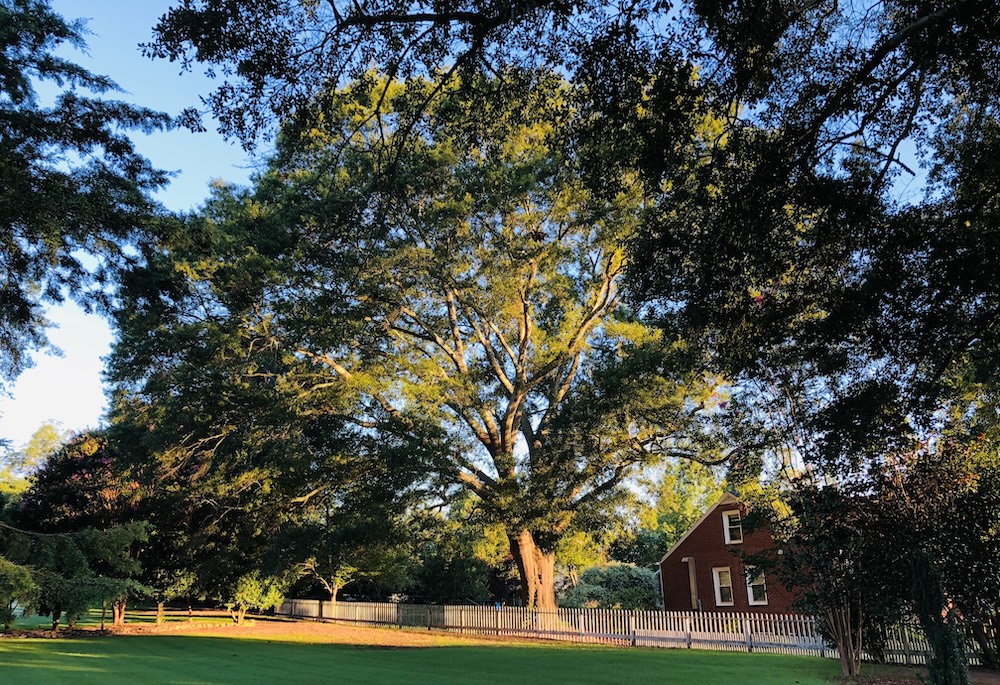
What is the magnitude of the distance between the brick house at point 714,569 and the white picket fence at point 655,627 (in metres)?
9.02

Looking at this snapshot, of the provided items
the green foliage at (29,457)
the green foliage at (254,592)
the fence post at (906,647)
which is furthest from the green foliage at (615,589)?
the green foliage at (29,457)

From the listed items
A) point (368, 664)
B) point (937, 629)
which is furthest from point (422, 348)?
point (937, 629)

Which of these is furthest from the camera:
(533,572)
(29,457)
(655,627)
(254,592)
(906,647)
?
(29,457)

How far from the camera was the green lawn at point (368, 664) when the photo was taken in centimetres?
1113

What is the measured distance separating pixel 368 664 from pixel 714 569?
20736 millimetres

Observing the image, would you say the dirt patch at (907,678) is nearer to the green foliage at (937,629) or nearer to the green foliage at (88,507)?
the green foliage at (937,629)

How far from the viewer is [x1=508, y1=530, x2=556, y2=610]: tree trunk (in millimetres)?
23109

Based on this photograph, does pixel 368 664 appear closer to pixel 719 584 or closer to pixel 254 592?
pixel 254 592

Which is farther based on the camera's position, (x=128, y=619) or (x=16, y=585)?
(x=128, y=619)

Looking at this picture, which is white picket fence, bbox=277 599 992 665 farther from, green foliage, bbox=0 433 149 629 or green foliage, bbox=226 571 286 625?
green foliage, bbox=0 433 149 629

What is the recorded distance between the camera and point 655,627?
815 inches

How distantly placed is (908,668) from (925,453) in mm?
5425

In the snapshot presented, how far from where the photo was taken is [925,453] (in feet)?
34.8

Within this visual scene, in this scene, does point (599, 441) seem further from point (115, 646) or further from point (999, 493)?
point (115, 646)
